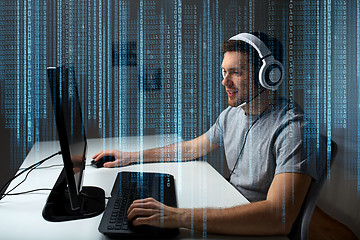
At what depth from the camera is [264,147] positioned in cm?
107

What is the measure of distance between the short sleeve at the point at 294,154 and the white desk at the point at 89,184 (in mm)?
146

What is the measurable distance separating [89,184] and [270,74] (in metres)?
0.67

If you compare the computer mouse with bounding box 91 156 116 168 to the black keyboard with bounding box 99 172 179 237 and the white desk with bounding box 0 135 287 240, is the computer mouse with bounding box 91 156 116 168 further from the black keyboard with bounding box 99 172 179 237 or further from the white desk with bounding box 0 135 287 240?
the black keyboard with bounding box 99 172 179 237

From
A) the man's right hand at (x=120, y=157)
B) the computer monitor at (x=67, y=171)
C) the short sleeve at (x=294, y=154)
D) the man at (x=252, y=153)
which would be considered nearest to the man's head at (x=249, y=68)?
the man at (x=252, y=153)

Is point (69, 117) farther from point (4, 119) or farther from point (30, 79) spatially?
point (4, 119)

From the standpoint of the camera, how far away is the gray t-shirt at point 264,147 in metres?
0.91

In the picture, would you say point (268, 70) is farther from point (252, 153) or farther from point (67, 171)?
point (67, 171)

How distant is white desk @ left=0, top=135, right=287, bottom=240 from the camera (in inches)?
28.9

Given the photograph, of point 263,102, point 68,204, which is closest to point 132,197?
point 68,204

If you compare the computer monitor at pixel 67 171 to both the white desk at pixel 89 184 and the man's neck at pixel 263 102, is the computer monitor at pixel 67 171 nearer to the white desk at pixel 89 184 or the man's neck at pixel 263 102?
the white desk at pixel 89 184

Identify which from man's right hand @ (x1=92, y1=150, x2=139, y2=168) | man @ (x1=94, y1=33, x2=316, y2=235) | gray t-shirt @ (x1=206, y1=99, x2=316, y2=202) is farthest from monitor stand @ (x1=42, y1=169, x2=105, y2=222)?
gray t-shirt @ (x1=206, y1=99, x2=316, y2=202)

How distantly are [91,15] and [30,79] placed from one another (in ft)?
1.35

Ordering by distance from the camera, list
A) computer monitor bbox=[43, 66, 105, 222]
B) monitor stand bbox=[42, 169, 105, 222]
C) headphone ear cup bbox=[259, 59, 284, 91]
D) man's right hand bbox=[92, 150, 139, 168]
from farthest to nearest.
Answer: man's right hand bbox=[92, 150, 139, 168] → headphone ear cup bbox=[259, 59, 284, 91] → monitor stand bbox=[42, 169, 105, 222] → computer monitor bbox=[43, 66, 105, 222]

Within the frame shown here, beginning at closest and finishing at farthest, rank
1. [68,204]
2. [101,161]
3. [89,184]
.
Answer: [68,204], [89,184], [101,161]
